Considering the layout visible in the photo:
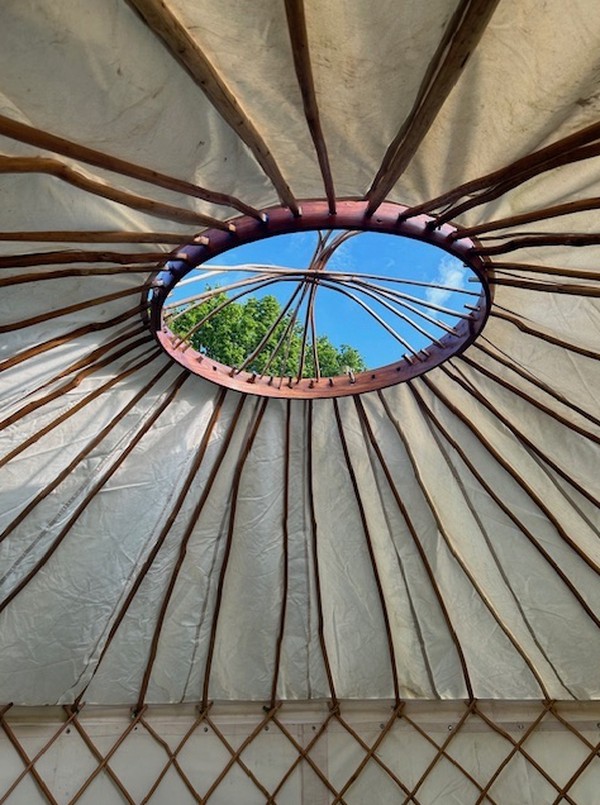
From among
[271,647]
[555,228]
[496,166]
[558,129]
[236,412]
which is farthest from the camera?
[271,647]

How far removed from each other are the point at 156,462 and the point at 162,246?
3.92ft

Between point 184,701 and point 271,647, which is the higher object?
point 271,647

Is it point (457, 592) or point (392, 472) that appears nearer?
point (392, 472)

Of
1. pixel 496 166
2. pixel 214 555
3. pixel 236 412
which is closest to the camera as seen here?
pixel 496 166

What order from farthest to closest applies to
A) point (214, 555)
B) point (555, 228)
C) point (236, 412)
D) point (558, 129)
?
point (214, 555), point (236, 412), point (555, 228), point (558, 129)

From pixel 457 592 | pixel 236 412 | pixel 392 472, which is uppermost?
pixel 236 412

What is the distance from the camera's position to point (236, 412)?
10.0 feet

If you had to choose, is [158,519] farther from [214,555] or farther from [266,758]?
[266,758]

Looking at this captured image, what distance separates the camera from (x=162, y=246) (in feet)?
7.32

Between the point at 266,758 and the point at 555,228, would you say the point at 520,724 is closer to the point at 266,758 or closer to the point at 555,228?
the point at 266,758

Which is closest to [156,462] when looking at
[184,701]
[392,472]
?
[392,472]

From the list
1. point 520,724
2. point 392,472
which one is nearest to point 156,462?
point 392,472

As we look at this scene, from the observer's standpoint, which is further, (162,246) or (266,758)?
A: (266,758)

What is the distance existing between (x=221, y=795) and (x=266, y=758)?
12.8 inches
